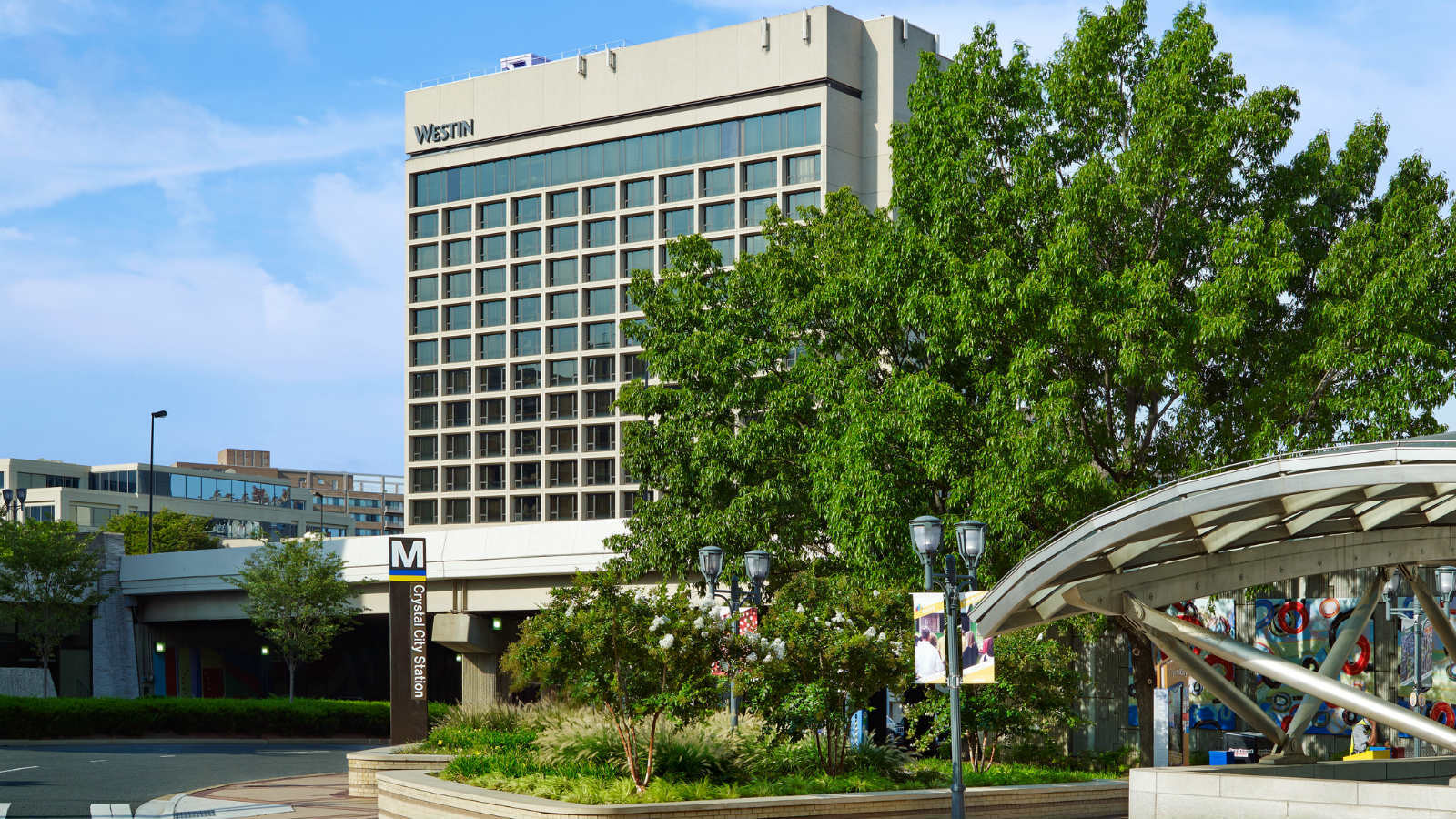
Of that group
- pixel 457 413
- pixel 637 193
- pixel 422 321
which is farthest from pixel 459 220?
pixel 637 193

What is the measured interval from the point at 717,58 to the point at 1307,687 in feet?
243

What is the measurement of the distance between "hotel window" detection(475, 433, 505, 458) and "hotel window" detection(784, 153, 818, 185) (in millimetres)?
26114

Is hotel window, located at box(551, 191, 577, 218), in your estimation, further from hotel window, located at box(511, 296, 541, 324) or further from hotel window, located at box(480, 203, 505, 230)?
hotel window, located at box(511, 296, 541, 324)

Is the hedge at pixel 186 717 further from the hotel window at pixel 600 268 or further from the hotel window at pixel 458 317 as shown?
the hotel window at pixel 458 317

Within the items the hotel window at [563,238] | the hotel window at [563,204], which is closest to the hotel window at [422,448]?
the hotel window at [563,238]

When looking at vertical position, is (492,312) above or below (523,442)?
above

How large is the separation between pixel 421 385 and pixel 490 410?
5.78m

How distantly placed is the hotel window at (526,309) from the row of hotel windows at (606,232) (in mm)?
2985

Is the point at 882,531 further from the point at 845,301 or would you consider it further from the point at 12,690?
the point at 12,690

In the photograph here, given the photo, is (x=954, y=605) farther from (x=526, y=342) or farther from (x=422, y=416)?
(x=422, y=416)

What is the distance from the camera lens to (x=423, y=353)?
99.1 metres

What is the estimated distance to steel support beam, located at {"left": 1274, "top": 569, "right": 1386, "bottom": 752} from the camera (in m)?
21.9

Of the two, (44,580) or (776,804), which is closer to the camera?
(776,804)

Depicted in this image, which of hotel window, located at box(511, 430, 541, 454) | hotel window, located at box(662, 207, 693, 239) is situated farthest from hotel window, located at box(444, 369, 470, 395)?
hotel window, located at box(662, 207, 693, 239)
